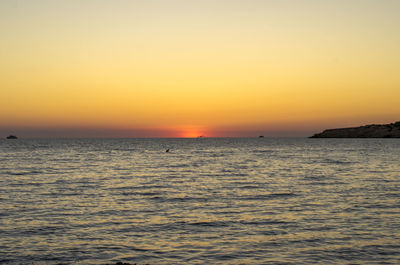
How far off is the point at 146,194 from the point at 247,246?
1526 centimetres

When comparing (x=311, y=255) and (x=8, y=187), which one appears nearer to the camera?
(x=311, y=255)

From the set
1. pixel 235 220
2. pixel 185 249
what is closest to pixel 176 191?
pixel 235 220

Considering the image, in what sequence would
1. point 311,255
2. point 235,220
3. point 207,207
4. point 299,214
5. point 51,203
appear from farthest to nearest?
point 51,203, point 207,207, point 299,214, point 235,220, point 311,255

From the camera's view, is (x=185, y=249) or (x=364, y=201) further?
(x=364, y=201)

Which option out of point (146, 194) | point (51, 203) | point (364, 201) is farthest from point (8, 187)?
point (364, 201)

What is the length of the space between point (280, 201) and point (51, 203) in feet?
47.5

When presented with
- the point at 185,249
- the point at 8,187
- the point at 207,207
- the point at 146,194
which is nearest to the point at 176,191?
the point at 146,194

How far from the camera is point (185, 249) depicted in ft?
48.1

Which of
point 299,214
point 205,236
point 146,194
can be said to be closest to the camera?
point 205,236

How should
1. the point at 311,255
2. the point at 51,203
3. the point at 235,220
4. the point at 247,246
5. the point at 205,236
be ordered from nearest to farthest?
the point at 311,255 < the point at 247,246 < the point at 205,236 < the point at 235,220 < the point at 51,203

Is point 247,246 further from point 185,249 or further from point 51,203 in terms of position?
point 51,203

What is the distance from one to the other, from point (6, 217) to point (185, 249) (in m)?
11.0

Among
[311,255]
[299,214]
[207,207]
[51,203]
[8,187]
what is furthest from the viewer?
[8,187]

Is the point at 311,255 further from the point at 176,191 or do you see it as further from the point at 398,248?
the point at 176,191
